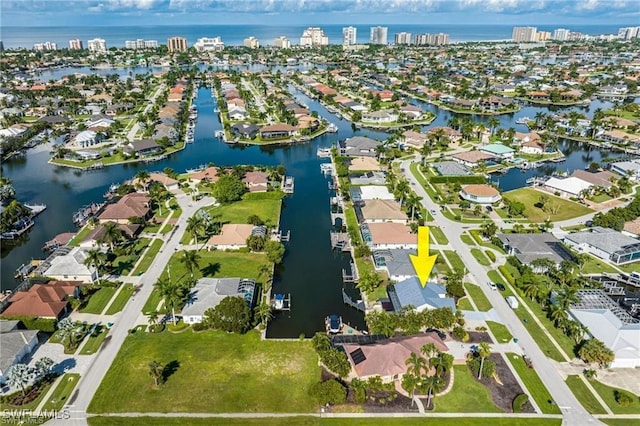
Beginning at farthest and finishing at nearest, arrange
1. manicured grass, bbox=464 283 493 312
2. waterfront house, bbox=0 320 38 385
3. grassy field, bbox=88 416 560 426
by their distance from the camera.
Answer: manicured grass, bbox=464 283 493 312
waterfront house, bbox=0 320 38 385
grassy field, bbox=88 416 560 426

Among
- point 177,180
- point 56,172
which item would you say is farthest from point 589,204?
point 56,172

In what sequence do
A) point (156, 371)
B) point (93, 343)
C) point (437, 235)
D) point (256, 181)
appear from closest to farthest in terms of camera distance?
point (156, 371)
point (93, 343)
point (437, 235)
point (256, 181)

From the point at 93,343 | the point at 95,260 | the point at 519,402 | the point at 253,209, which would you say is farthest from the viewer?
the point at 253,209

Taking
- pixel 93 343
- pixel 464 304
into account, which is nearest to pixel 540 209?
pixel 464 304

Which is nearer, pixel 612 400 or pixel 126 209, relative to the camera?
pixel 612 400

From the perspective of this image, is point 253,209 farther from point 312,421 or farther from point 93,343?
point 312,421

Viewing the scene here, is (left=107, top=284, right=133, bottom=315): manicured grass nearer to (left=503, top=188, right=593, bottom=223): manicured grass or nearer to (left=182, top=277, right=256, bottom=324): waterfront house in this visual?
(left=182, top=277, right=256, bottom=324): waterfront house

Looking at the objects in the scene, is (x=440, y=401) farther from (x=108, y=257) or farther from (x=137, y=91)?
(x=137, y=91)

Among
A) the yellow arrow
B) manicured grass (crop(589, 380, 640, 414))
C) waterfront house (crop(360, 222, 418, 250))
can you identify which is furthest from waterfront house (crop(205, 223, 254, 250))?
manicured grass (crop(589, 380, 640, 414))
